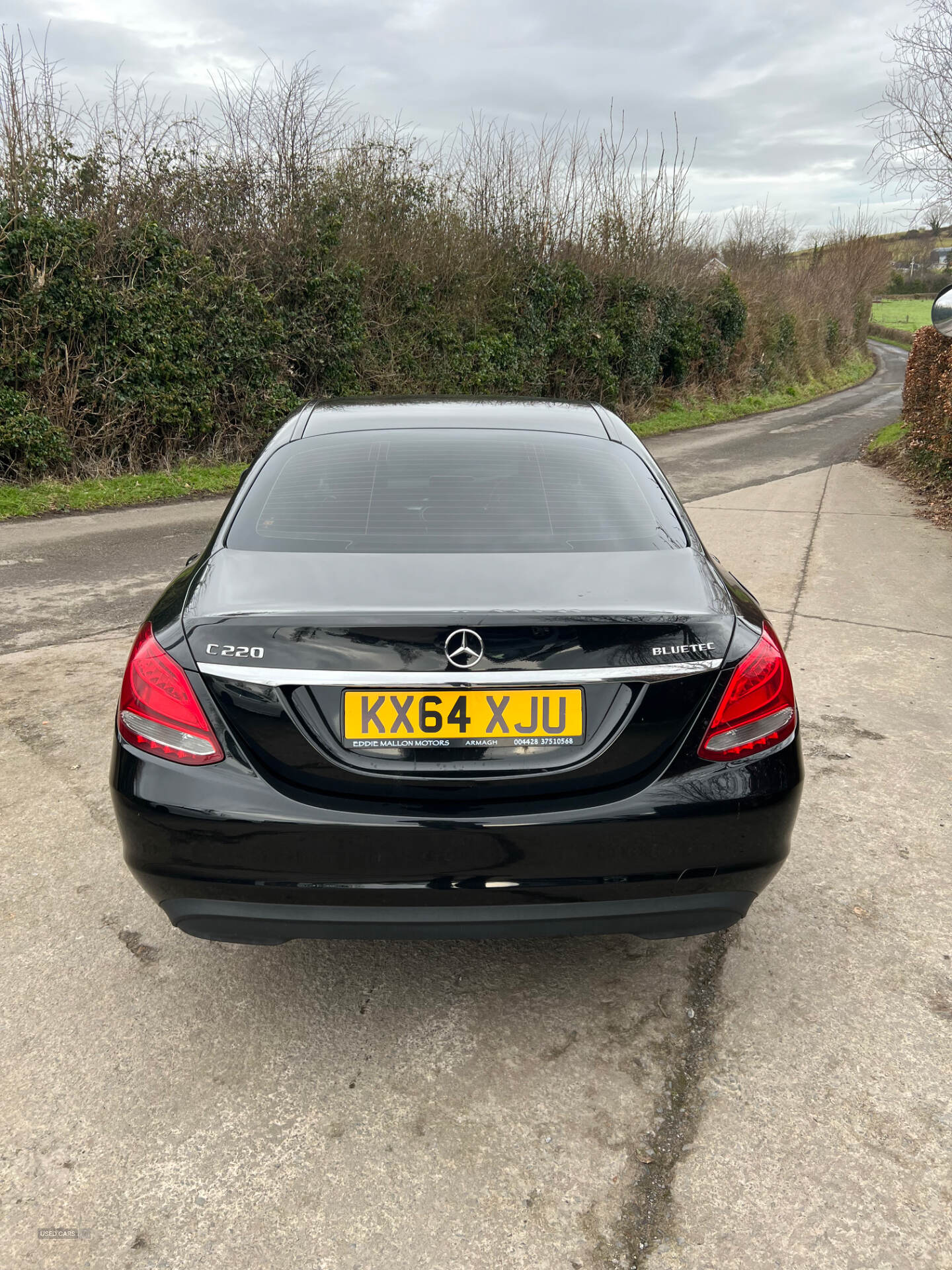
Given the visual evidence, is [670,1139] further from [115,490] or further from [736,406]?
[736,406]

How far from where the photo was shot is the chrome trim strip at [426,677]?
2.07 m

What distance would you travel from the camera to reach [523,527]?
2652 mm

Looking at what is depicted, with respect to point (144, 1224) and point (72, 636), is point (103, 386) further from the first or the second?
point (144, 1224)

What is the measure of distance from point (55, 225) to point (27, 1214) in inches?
420

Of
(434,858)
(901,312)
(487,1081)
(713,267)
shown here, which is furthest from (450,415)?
(901,312)

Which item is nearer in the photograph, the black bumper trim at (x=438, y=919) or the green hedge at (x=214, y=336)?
the black bumper trim at (x=438, y=919)

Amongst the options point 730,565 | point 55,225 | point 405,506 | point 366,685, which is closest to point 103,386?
point 55,225

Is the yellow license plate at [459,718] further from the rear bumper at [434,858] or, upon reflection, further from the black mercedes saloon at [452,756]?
the rear bumper at [434,858]

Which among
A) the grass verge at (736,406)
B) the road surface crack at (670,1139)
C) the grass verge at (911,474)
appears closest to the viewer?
the road surface crack at (670,1139)

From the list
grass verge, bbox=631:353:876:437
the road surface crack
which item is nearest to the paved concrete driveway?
the road surface crack

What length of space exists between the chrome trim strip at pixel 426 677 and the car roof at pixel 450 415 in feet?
4.38

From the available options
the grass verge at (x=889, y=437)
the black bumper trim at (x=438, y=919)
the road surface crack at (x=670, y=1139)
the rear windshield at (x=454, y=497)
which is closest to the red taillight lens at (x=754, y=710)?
the black bumper trim at (x=438, y=919)

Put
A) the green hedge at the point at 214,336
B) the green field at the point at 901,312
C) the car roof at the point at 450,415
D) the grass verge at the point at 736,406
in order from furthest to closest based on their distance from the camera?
the green field at the point at 901,312, the grass verge at the point at 736,406, the green hedge at the point at 214,336, the car roof at the point at 450,415

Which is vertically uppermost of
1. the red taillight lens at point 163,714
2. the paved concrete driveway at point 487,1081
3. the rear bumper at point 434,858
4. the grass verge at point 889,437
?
the red taillight lens at point 163,714
